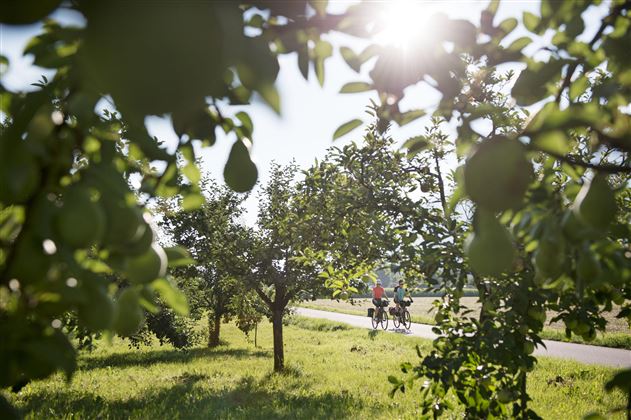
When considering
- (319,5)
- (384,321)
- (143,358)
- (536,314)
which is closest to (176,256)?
(319,5)

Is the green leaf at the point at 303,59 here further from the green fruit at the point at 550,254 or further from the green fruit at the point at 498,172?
the green fruit at the point at 550,254

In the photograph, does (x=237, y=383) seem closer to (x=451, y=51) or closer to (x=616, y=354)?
(x=451, y=51)

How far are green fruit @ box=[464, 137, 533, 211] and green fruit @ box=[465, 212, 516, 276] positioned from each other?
155 mm

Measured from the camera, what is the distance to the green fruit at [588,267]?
0.98 meters

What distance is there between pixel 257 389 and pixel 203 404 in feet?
5.14

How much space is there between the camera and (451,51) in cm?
98

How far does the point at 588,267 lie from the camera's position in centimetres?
100

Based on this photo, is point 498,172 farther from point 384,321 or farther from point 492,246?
point 384,321

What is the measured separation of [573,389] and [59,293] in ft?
31.6

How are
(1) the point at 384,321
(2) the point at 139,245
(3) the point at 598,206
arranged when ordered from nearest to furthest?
(2) the point at 139,245 → (3) the point at 598,206 → (1) the point at 384,321

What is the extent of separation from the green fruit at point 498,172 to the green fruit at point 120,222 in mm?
558

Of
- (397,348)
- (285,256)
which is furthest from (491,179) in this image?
(397,348)

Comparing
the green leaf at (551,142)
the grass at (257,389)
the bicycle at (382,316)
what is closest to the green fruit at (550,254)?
the green leaf at (551,142)

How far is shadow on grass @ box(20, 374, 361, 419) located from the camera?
6547mm
